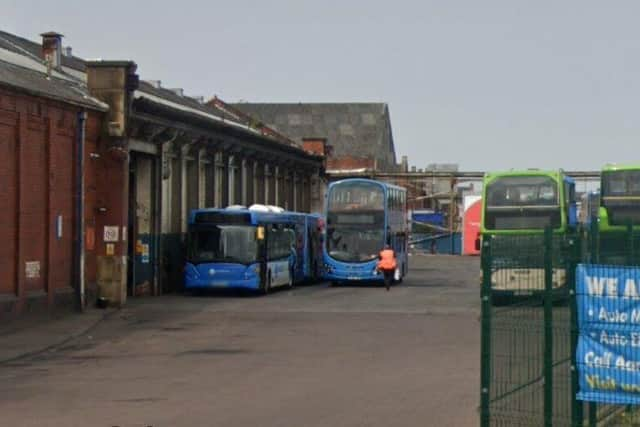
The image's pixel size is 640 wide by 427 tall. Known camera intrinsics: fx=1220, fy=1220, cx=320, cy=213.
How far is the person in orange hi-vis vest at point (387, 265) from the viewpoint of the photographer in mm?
44844

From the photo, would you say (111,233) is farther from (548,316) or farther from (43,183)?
(548,316)

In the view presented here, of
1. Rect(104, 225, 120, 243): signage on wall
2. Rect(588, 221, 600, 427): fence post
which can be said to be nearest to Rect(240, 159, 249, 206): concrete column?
Rect(104, 225, 120, 243): signage on wall

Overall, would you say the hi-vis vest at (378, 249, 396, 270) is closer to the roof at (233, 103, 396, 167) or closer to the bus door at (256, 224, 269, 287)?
the bus door at (256, 224, 269, 287)

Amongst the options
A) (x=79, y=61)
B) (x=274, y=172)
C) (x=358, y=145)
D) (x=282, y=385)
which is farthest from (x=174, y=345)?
(x=358, y=145)

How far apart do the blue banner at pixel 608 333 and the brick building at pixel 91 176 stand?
19.8 m

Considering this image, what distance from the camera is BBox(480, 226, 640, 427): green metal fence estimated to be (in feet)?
34.3

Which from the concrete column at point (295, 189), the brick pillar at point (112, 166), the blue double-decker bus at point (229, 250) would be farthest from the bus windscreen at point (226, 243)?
the concrete column at point (295, 189)

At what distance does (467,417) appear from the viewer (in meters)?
14.0

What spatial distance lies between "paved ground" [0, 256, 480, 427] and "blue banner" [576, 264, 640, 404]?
3.67m

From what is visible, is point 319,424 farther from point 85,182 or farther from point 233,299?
point 233,299

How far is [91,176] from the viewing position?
34.0m

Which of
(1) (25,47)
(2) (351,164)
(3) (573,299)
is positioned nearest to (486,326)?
(3) (573,299)

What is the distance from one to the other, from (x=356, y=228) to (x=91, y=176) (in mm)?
15639

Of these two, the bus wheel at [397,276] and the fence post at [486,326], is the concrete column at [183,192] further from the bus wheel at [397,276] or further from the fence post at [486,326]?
the fence post at [486,326]
